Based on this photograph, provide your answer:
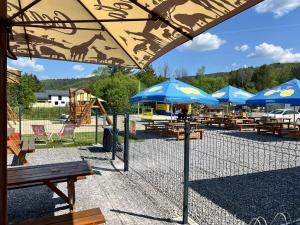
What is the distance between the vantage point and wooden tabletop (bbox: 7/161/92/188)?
3773 millimetres

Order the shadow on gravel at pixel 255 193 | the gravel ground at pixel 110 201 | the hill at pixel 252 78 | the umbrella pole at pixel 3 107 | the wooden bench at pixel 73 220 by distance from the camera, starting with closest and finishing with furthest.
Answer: the umbrella pole at pixel 3 107, the wooden bench at pixel 73 220, the gravel ground at pixel 110 201, the shadow on gravel at pixel 255 193, the hill at pixel 252 78

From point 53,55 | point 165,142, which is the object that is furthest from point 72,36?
point 165,142

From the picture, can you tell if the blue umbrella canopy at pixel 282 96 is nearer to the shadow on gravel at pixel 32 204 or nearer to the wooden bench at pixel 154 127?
the wooden bench at pixel 154 127

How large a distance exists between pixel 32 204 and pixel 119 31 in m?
3.11

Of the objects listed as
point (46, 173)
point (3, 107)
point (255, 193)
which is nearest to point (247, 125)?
point (255, 193)

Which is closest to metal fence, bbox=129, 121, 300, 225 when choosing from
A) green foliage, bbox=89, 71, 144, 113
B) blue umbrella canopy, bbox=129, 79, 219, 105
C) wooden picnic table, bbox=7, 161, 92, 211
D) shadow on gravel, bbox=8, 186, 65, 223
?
wooden picnic table, bbox=7, 161, 92, 211

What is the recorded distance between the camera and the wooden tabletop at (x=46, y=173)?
377 centimetres

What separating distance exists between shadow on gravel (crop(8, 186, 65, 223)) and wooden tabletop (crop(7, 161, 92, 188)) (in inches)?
27.1

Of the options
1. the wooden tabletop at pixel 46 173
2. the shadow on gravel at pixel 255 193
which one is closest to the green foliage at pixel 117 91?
the shadow on gravel at pixel 255 193

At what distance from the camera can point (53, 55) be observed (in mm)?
5070

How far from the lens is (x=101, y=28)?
3836 millimetres

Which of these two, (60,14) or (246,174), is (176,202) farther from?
(60,14)

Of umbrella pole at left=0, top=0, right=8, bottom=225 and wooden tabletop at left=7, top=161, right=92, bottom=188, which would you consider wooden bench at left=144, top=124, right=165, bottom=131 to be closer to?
wooden tabletop at left=7, top=161, right=92, bottom=188

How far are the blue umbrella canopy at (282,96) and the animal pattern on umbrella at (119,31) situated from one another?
10044 millimetres
